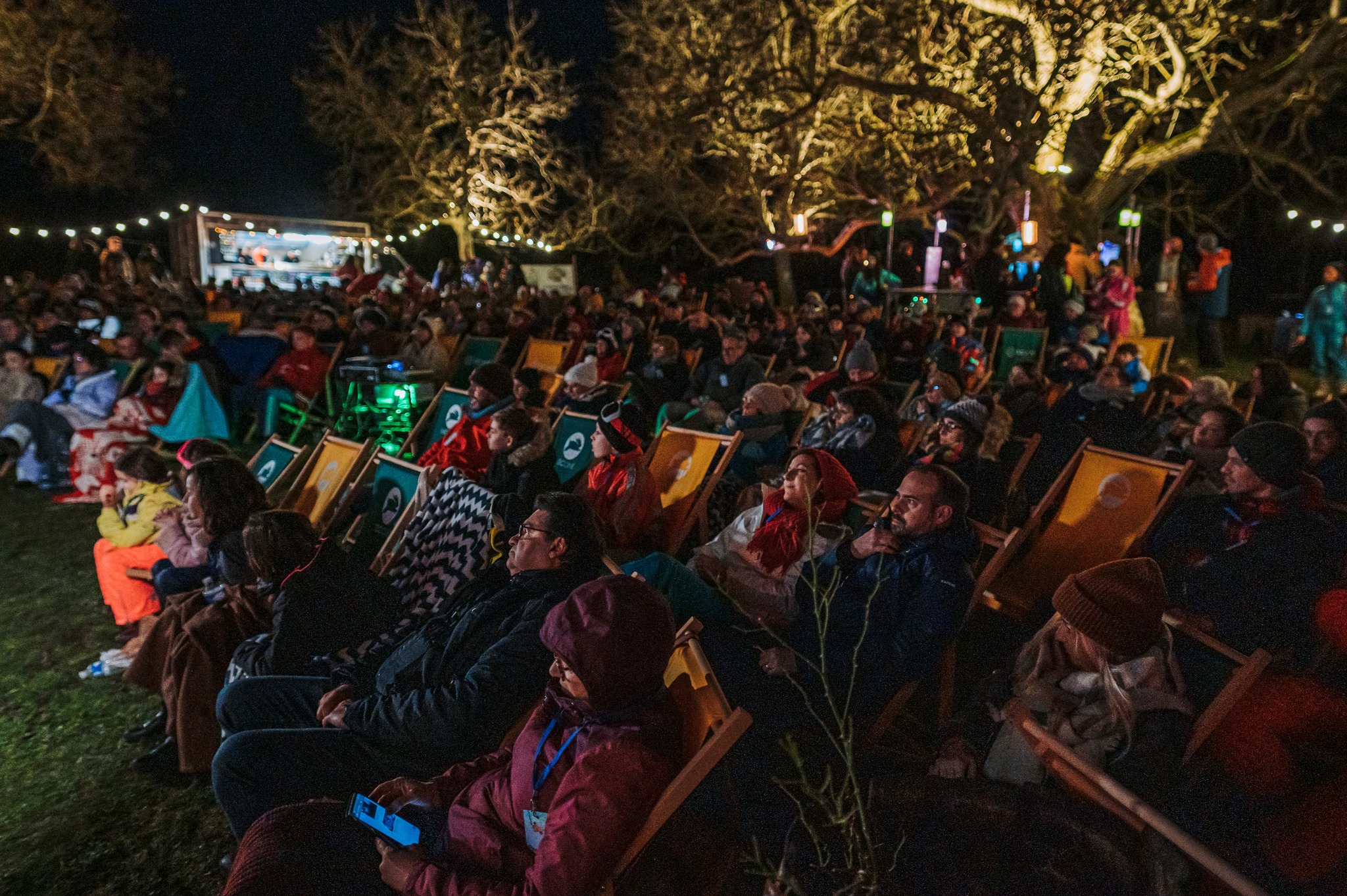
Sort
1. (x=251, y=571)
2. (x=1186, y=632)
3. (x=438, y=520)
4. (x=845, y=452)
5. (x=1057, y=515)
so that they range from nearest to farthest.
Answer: (x=1186, y=632) < (x=251, y=571) < (x=438, y=520) < (x=1057, y=515) < (x=845, y=452)

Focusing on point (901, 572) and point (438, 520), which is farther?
point (438, 520)

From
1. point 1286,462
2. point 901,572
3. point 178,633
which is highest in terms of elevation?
point 1286,462

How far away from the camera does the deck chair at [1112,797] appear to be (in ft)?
5.19

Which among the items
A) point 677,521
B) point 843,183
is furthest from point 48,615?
point 843,183

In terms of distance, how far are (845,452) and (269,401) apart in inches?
223

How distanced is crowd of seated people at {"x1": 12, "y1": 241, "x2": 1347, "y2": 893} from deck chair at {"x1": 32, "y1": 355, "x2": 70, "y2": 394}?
4004 mm

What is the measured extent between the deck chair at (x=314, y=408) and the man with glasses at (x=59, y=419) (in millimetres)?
1391

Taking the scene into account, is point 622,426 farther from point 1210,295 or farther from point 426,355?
point 1210,295

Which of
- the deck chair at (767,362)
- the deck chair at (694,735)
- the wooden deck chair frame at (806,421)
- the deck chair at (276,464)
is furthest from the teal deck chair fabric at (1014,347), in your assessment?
the deck chair at (694,735)

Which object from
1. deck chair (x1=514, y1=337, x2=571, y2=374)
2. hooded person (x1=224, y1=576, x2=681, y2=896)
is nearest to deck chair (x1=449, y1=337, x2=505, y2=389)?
deck chair (x1=514, y1=337, x2=571, y2=374)

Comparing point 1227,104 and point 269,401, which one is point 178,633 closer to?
point 269,401

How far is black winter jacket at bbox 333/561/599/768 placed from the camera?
2246mm

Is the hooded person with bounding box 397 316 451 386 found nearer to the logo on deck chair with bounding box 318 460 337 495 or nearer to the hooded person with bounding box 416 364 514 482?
the hooded person with bounding box 416 364 514 482

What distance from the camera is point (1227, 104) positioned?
11.4m
